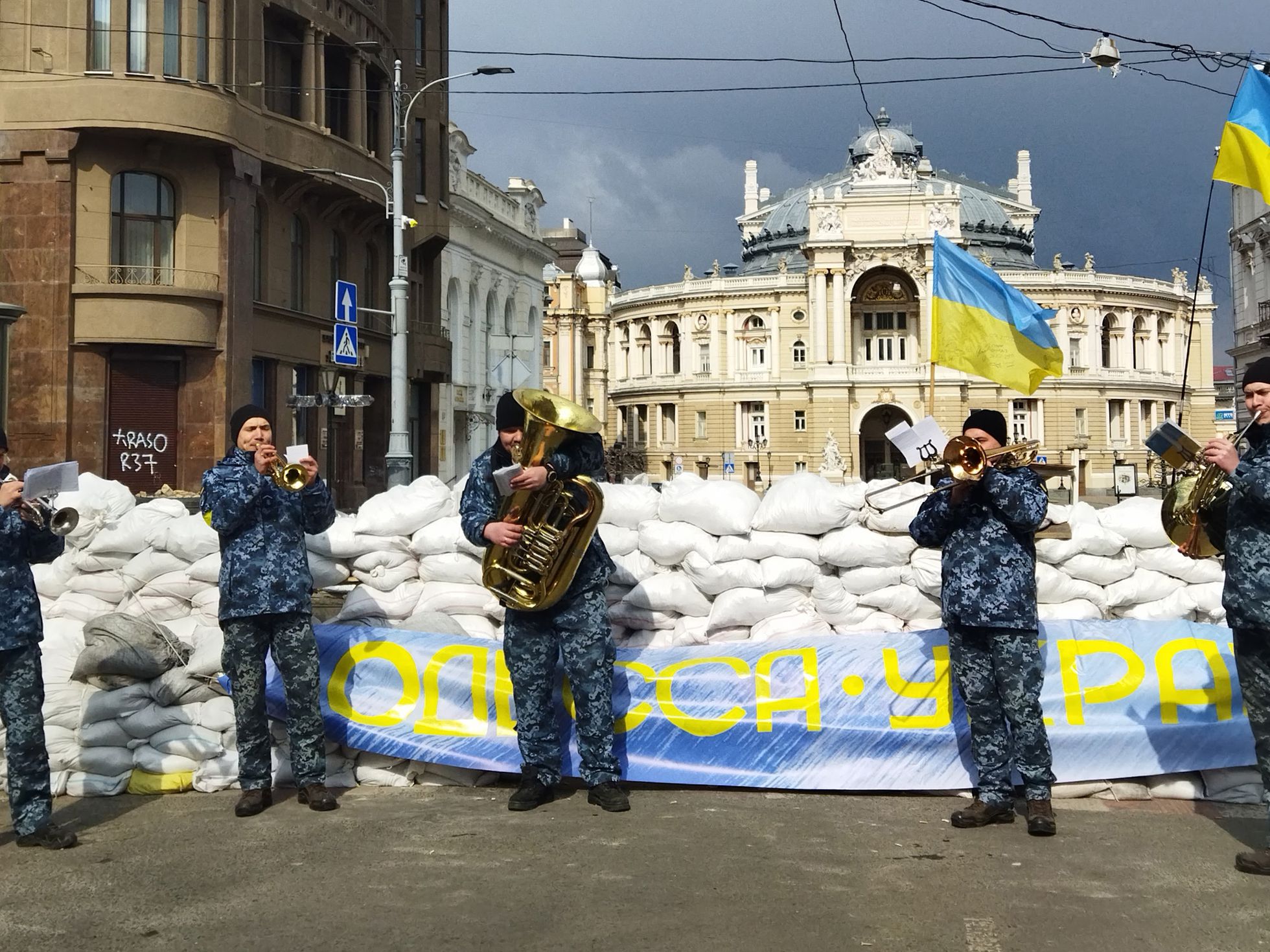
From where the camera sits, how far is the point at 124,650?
5762 millimetres

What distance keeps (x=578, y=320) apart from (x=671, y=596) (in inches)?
2908

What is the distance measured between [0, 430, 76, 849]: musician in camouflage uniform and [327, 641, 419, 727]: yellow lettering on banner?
136 cm

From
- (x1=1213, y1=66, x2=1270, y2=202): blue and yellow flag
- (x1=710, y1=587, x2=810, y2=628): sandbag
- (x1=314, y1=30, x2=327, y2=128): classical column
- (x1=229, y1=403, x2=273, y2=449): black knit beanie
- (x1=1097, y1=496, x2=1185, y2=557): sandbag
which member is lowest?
(x1=710, y1=587, x2=810, y2=628): sandbag

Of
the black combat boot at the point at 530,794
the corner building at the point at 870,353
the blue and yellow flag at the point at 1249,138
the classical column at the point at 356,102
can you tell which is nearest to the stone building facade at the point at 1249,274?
the corner building at the point at 870,353

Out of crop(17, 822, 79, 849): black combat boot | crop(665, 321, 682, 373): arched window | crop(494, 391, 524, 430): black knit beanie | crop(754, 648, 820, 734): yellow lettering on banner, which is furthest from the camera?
crop(665, 321, 682, 373): arched window

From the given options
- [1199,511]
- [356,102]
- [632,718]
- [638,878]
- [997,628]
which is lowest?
[638,878]

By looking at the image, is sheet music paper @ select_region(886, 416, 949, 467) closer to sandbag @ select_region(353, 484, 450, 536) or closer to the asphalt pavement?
the asphalt pavement

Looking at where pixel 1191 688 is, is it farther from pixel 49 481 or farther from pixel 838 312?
pixel 838 312

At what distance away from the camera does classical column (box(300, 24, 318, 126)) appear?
77.7 ft

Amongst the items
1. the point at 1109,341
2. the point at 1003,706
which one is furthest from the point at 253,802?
the point at 1109,341

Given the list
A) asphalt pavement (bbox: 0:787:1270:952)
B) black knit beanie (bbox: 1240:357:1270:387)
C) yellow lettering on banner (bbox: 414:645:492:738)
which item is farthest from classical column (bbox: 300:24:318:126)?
black knit beanie (bbox: 1240:357:1270:387)

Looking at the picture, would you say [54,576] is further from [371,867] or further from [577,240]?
[577,240]

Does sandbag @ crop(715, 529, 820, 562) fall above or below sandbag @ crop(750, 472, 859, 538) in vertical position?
below

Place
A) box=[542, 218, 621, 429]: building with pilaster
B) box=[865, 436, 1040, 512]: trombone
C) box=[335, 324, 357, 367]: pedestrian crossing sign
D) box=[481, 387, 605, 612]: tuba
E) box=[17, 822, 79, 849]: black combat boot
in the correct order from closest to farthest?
box=[17, 822, 79, 849]: black combat boot < box=[865, 436, 1040, 512]: trombone < box=[481, 387, 605, 612]: tuba < box=[335, 324, 357, 367]: pedestrian crossing sign < box=[542, 218, 621, 429]: building with pilaster
